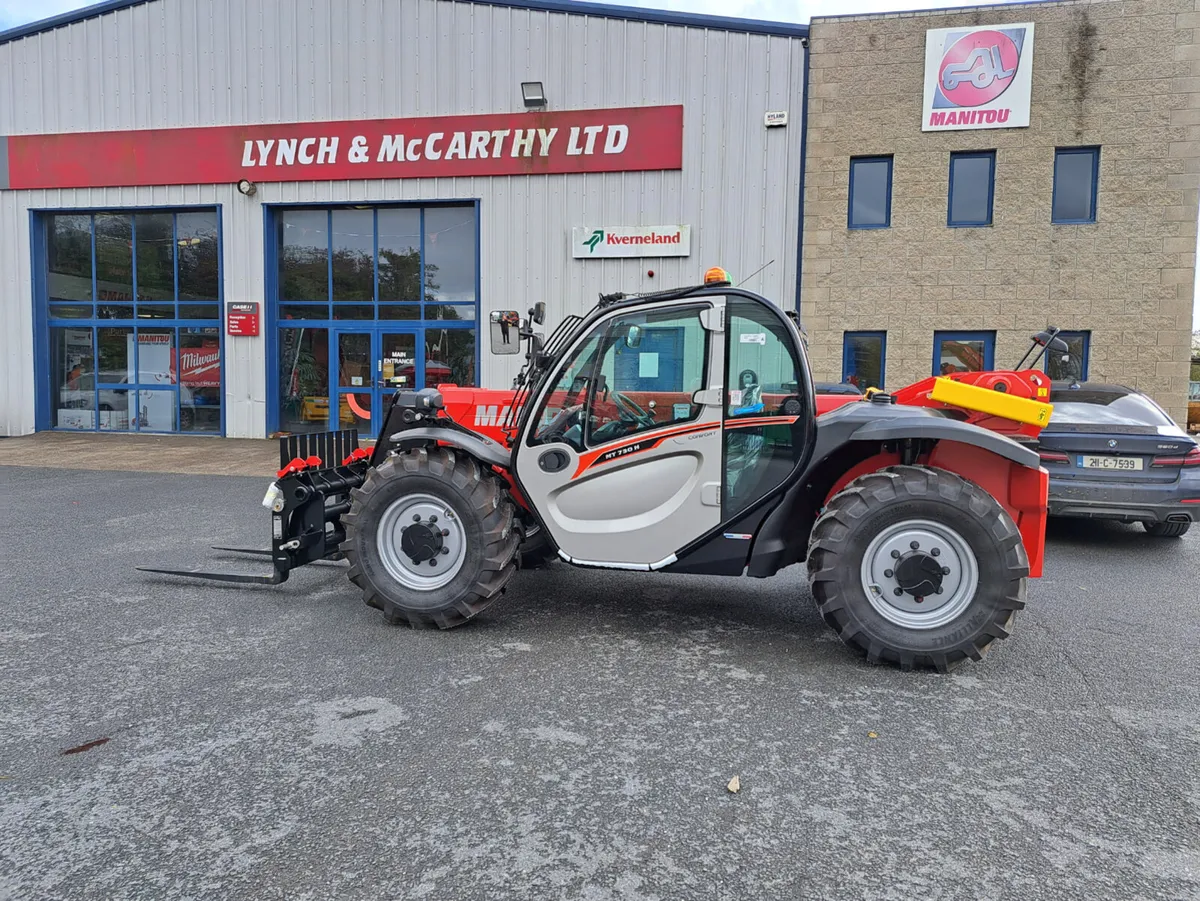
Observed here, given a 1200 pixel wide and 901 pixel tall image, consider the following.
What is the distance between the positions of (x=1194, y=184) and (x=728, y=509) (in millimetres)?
13142

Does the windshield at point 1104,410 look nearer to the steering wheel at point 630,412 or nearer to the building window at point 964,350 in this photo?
the steering wheel at point 630,412

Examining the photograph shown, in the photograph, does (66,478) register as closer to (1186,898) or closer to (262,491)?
(262,491)

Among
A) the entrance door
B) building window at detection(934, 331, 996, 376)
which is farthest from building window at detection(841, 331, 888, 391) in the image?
the entrance door

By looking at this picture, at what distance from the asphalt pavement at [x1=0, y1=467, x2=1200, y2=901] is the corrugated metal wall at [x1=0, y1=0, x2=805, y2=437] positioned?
10215mm

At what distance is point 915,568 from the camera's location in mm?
3961

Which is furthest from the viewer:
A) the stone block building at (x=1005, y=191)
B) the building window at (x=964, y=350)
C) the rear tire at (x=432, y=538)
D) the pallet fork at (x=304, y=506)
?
the building window at (x=964, y=350)

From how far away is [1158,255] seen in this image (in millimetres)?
12875

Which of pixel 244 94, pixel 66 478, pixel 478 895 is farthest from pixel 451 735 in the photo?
pixel 244 94

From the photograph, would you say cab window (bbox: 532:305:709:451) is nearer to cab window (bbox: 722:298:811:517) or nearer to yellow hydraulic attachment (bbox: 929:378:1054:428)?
cab window (bbox: 722:298:811:517)

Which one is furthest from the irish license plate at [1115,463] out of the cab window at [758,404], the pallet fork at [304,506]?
the pallet fork at [304,506]

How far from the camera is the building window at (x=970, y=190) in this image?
13414mm

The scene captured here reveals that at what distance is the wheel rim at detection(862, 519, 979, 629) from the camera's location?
3963 millimetres

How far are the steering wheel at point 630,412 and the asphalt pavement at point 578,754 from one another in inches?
49.3

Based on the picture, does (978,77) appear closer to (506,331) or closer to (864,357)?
(864,357)
